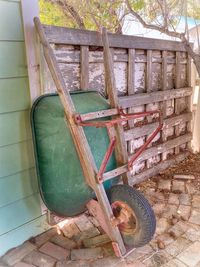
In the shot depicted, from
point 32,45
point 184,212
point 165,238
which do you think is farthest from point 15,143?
point 184,212

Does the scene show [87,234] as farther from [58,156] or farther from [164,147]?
[164,147]

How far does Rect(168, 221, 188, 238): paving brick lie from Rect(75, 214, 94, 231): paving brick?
62cm

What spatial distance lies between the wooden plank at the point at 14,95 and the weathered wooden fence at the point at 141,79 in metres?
0.14

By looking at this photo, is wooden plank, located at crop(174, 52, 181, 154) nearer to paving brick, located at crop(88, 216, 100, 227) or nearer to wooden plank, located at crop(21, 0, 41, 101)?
paving brick, located at crop(88, 216, 100, 227)

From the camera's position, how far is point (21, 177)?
1886 mm

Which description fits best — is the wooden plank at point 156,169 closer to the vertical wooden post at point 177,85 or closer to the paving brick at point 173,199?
the vertical wooden post at point 177,85

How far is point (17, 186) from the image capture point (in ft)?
6.15

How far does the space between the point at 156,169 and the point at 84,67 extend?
4.98 feet

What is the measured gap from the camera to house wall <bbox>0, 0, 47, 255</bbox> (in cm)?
167

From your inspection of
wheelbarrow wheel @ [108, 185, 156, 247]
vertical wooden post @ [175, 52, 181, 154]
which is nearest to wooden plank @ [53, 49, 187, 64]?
vertical wooden post @ [175, 52, 181, 154]

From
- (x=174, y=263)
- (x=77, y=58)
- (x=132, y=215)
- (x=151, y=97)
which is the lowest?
(x=174, y=263)

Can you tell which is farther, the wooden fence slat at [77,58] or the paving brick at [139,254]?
the wooden fence slat at [77,58]

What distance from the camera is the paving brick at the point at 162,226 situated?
80.1 inches

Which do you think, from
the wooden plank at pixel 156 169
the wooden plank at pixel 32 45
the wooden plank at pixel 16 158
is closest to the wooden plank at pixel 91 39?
the wooden plank at pixel 32 45
